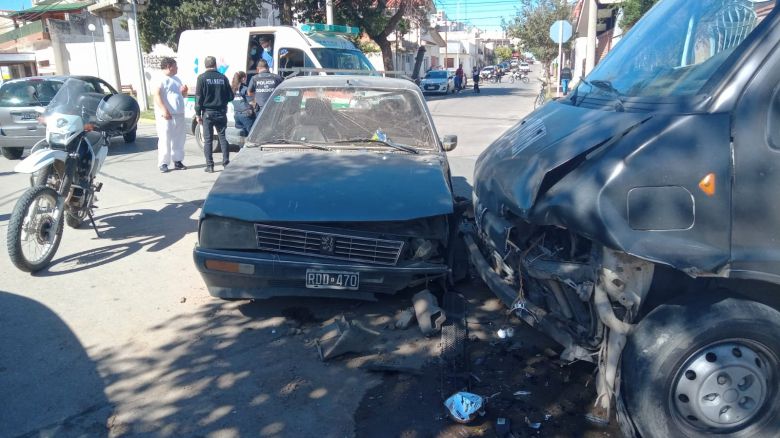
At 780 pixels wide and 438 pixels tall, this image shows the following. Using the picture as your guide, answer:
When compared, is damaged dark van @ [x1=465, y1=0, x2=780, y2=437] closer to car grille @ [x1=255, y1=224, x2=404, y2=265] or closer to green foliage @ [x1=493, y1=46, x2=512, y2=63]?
car grille @ [x1=255, y1=224, x2=404, y2=265]

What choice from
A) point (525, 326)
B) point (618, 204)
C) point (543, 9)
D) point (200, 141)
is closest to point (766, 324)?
point (618, 204)

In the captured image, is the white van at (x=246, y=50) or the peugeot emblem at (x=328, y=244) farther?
the white van at (x=246, y=50)

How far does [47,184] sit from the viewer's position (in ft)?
19.7

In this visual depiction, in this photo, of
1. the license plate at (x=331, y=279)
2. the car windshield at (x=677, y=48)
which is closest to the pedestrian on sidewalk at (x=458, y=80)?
the car windshield at (x=677, y=48)

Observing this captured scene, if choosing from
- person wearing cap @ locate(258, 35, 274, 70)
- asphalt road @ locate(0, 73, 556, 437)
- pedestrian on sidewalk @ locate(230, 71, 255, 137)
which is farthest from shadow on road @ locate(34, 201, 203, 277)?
person wearing cap @ locate(258, 35, 274, 70)

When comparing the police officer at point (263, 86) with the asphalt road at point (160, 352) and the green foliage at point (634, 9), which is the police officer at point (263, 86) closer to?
the asphalt road at point (160, 352)

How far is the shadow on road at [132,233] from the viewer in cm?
580

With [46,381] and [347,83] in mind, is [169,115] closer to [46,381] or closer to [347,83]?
[347,83]

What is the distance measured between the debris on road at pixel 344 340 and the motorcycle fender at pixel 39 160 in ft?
10.8

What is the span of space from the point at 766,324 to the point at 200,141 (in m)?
11.3

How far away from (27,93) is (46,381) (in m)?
10.5

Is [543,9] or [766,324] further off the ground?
[543,9]

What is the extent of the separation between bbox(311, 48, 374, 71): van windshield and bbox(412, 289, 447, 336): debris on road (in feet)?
36.4

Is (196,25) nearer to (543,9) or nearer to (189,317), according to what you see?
(189,317)
